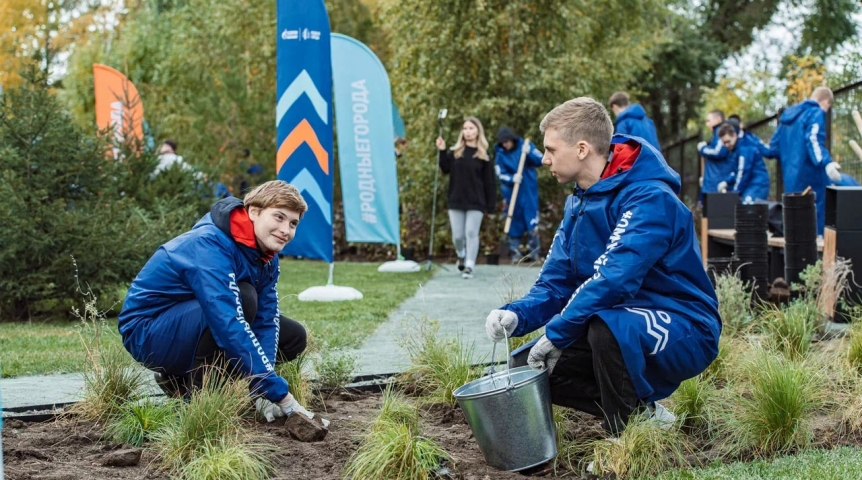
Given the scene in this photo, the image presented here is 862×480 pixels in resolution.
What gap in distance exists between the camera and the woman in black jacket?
13.5 metres

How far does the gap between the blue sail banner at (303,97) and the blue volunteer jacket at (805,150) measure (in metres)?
5.36

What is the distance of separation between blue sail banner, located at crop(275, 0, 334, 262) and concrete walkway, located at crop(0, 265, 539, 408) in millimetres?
1697

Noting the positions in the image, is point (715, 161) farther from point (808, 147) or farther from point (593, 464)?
point (593, 464)

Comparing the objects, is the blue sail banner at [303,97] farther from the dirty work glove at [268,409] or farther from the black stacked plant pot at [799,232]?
the dirty work glove at [268,409]

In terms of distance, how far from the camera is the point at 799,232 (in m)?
7.85

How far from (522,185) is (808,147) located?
18.5 ft

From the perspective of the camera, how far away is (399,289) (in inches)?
465

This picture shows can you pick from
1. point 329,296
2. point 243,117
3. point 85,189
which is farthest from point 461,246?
point 243,117

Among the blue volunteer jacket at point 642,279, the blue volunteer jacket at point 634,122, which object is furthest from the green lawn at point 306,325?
the blue volunteer jacket at point 634,122

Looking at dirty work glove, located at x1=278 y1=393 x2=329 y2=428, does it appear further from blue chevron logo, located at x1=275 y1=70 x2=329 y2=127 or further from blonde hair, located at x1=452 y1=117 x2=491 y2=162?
blonde hair, located at x1=452 y1=117 x2=491 y2=162

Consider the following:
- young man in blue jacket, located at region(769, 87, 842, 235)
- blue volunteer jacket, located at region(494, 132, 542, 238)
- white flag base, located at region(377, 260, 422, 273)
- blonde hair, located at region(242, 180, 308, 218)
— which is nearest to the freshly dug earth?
blonde hair, located at region(242, 180, 308, 218)

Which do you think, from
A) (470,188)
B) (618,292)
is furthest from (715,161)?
(618,292)

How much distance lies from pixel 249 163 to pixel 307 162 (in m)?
9.27

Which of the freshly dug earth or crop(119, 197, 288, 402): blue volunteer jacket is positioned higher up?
crop(119, 197, 288, 402): blue volunteer jacket
